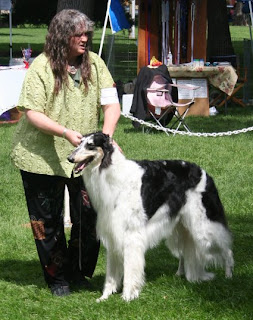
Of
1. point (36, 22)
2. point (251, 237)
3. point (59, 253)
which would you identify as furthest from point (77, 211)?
point (36, 22)

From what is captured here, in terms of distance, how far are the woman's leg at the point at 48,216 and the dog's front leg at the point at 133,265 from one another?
22.0 inches

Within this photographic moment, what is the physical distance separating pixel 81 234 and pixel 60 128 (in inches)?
36.0

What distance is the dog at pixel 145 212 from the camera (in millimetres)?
4965

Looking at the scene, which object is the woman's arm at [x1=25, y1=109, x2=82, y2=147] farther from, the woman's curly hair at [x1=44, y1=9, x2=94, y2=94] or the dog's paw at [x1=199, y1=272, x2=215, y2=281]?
the dog's paw at [x1=199, y1=272, x2=215, y2=281]

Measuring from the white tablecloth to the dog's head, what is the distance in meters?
8.76

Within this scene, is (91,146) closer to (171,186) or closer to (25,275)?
(171,186)

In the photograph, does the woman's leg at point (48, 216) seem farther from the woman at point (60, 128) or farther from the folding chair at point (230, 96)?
the folding chair at point (230, 96)

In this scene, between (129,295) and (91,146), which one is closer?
(91,146)

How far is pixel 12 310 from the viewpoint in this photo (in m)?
5.23

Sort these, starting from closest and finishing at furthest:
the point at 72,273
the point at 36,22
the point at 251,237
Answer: the point at 72,273, the point at 251,237, the point at 36,22

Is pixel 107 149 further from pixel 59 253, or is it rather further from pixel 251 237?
pixel 251 237

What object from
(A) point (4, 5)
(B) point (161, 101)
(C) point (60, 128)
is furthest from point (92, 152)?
(A) point (4, 5)

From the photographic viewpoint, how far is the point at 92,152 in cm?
482

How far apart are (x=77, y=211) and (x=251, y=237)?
234cm
